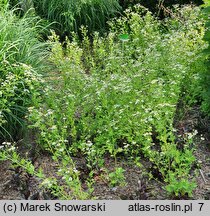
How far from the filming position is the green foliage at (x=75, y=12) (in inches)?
283

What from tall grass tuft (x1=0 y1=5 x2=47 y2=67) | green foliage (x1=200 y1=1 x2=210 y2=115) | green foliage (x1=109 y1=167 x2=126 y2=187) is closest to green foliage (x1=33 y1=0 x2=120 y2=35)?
tall grass tuft (x1=0 y1=5 x2=47 y2=67)

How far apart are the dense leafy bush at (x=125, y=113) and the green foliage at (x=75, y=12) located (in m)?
1.86

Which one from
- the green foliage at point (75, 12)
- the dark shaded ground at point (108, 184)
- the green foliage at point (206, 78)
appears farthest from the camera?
the green foliage at point (75, 12)

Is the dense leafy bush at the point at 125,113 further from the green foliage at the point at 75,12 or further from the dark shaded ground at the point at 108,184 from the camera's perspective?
the green foliage at the point at 75,12

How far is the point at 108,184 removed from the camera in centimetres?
384

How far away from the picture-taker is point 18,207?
3.31 metres

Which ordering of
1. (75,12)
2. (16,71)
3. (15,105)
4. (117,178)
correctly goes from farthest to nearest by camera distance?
(75,12)
(16,71)
(15,105)
(117,178)

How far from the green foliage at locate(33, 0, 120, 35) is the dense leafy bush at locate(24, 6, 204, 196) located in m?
1.86

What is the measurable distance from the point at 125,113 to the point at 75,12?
3.56m

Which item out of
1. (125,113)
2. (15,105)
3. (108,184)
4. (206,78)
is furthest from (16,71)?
(206,78)

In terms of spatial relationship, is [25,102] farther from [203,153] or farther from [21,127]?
[203,153]

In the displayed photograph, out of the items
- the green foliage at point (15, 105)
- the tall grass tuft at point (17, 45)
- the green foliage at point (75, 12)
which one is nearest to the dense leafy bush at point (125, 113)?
the green foliage at point (15, 105)

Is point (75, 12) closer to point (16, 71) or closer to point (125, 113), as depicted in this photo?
point (16, 71)

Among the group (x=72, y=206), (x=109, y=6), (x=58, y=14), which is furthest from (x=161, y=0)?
(x=72, y=206)
